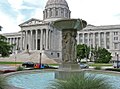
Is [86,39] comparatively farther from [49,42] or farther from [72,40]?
[72,40]

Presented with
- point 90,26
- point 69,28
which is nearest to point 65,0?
point 90,26

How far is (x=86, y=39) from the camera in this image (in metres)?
122

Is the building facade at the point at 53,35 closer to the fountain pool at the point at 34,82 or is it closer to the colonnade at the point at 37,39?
the colonnade at the point at 37,39

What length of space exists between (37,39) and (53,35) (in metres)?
8.93

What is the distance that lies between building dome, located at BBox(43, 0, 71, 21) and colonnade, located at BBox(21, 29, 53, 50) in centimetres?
1668

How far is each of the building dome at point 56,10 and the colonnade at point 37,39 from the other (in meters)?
16.7

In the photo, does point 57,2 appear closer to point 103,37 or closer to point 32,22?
point 32,22

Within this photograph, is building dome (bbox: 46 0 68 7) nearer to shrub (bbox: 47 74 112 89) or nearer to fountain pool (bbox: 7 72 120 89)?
fountain pool (bbox: 7 72 120 89)

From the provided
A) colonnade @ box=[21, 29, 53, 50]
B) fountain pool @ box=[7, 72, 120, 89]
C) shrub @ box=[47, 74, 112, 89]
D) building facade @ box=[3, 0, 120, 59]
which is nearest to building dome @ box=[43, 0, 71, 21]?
building facade @ box=[3, 0, 120, 59]

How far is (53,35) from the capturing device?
11181cm

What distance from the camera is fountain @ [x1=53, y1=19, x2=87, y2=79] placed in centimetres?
1490

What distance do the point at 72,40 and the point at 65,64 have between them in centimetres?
183

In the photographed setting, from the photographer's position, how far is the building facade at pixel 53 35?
10481 centimetres

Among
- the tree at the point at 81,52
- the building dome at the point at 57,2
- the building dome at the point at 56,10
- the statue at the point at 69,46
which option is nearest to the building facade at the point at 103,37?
the building dome at the point at 56,10
